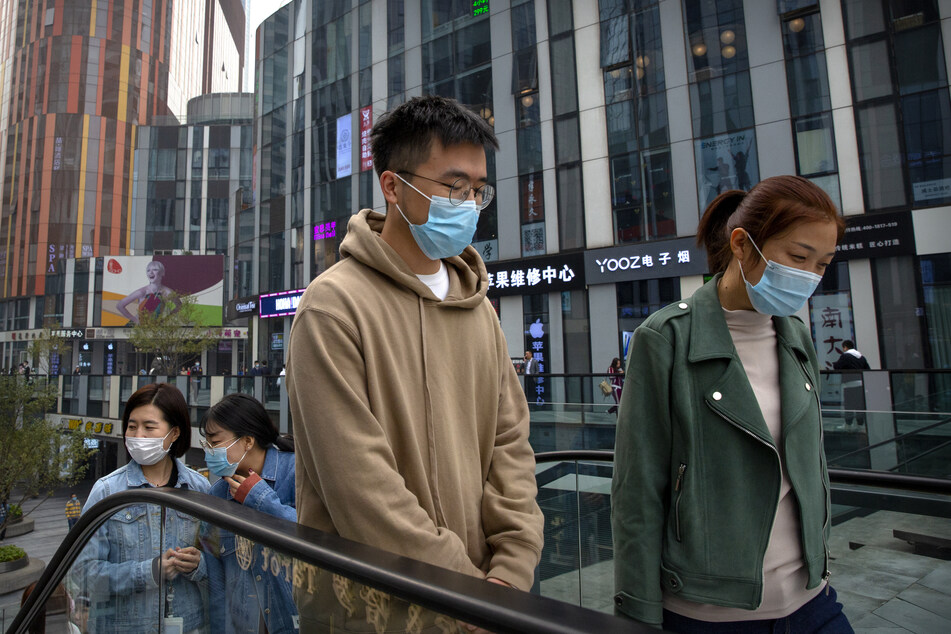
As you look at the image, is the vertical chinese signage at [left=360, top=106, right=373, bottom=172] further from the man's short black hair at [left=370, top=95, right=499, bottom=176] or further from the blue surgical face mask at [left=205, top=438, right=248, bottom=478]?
the man's short black hair at [left=370, top=95, right=499, bottom=176]

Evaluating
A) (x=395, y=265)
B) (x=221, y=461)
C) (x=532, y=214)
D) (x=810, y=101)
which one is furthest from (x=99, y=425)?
(x=395, y=265)

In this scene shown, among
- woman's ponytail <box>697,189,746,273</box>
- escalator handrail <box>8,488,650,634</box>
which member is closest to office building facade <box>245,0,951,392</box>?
woman's ponytail <box>697,189,746,273</box>

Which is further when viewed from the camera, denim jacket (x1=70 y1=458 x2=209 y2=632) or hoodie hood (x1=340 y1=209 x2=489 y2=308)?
denim jacket (x1=70 y1=458 x2=209 y2=632)

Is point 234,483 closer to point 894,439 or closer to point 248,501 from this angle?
point 248,501

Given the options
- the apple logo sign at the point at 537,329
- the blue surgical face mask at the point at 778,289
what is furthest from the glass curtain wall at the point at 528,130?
the blue surgical face mask at the point at 778,289

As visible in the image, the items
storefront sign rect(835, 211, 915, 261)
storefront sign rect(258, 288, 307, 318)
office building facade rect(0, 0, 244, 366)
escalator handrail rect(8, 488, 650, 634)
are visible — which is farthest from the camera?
office building facade rect(0, 0, 244, 366)

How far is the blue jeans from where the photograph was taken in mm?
1440

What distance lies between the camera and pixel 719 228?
1.86 meters

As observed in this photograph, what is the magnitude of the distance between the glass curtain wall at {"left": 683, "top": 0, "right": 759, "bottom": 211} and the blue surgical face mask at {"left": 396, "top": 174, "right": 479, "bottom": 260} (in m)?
15.0

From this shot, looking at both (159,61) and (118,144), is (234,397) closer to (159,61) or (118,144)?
(118,144)

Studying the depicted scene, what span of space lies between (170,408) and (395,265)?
2410 millimetres

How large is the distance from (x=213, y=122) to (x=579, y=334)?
48042 millimetres

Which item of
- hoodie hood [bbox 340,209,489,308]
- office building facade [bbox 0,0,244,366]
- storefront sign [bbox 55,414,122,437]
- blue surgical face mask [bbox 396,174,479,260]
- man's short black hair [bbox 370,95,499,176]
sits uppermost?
office building facade [bbox 0,0,244,366]

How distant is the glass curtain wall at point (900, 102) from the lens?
13.1 m
